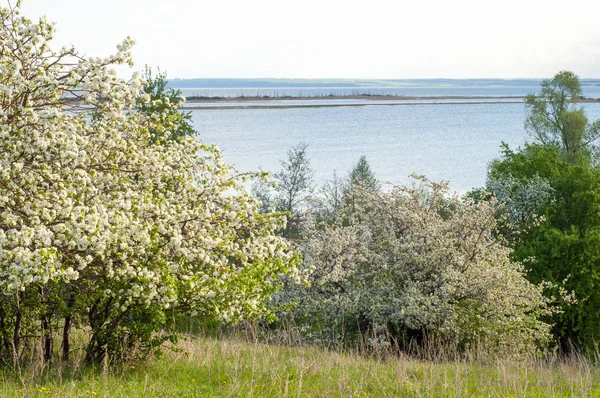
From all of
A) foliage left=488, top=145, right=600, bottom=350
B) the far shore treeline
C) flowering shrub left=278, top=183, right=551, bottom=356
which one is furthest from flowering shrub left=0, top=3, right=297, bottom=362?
foliage left=488, top=145, right=600, bottom=350

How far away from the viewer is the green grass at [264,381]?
29.3ft

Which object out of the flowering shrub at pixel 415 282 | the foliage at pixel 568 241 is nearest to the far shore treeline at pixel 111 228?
the flowering shrub at pixel 415 282

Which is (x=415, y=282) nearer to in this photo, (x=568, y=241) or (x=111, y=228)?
(x=111, y=228)

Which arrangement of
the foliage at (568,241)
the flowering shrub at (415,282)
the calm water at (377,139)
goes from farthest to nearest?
the calm water at (377,139) < the foliage at (568,241) < the flowering shrub at (415,282)

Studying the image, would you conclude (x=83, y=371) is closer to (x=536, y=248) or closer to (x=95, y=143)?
(x=95, y=143)

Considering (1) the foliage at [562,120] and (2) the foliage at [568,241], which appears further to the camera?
(1) the foliage at [562,120]

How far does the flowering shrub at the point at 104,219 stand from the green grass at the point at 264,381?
0.60 m

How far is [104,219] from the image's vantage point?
8.51 m

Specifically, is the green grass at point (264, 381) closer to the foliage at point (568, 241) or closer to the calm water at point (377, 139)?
the foliage at point (568, 241)

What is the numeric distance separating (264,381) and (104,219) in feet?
9.78

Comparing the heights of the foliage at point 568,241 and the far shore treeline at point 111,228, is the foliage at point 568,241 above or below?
below

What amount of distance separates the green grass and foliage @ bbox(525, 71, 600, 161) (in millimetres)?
56177

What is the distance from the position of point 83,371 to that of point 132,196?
2396mm

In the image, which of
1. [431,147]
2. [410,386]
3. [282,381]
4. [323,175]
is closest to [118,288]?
[282,381]
